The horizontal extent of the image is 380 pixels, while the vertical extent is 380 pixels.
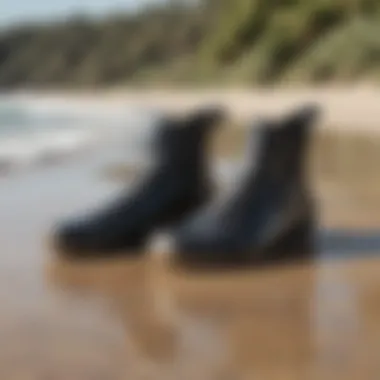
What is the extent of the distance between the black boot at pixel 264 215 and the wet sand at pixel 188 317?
7 centimetres

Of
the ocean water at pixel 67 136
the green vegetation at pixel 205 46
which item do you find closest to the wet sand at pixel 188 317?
the ocean water at pixel 67 136

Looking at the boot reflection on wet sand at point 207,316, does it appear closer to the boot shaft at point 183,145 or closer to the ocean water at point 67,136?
the boot shaft at point 183,145

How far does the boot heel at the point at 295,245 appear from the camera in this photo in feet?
8.09

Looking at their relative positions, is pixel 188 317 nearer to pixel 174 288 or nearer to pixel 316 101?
pixel 174 288

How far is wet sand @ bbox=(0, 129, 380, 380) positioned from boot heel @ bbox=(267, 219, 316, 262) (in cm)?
5

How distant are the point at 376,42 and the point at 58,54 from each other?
647 inches

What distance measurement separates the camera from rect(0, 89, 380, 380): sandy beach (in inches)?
64.4

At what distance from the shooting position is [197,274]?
7.64 feet

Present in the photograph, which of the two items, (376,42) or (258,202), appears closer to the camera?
(258,202)

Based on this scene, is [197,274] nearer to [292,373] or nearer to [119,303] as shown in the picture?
[119,303]

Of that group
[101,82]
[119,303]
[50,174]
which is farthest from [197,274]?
[101,82]

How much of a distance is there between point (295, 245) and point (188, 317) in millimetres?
621

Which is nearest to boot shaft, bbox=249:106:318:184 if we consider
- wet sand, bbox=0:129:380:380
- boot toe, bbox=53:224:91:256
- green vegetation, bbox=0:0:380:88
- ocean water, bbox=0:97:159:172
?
wet sand, bbox=0:129:380:380

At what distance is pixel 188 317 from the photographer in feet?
6.46
